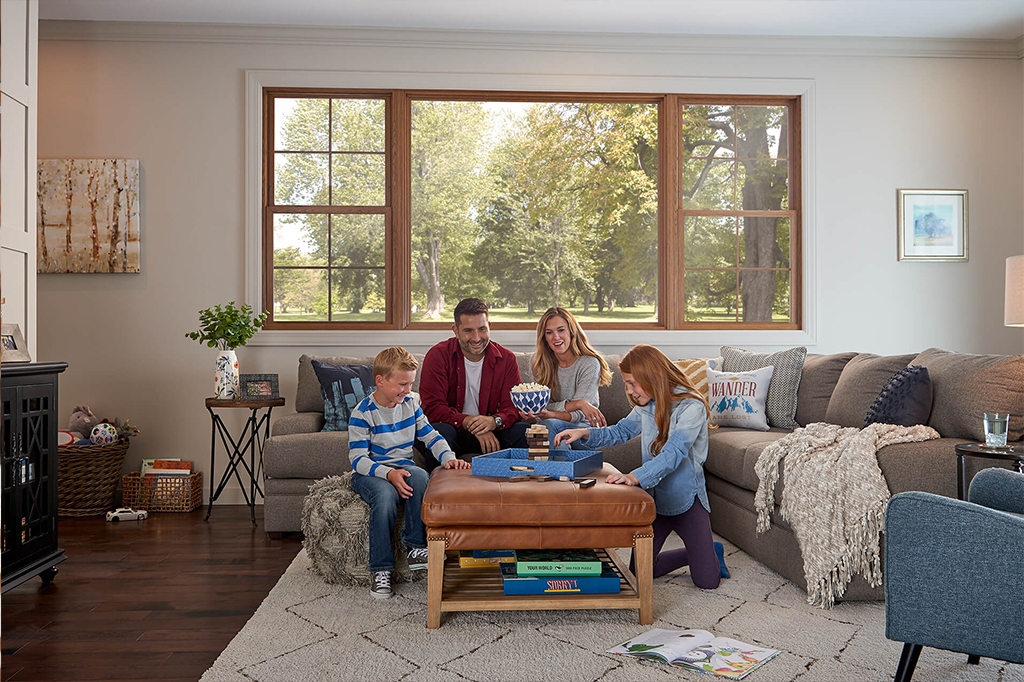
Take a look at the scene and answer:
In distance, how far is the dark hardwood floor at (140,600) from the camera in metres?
2.43

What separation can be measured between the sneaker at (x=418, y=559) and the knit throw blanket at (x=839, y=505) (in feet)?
4.50

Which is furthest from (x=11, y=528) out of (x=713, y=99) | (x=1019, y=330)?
(x=1019, y=330)

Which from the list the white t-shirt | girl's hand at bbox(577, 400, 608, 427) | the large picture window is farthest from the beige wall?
girl's hand at bbox(577, 400, 608, 427)

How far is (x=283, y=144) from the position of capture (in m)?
5.16

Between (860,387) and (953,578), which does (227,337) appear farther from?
(953,578)

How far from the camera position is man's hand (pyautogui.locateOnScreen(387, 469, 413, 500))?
10.2ft

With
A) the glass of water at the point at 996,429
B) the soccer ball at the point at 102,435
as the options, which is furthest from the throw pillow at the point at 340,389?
the glass of water at the point at 996,429

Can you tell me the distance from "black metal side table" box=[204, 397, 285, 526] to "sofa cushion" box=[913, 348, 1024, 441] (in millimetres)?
3258

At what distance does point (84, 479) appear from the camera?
453cm

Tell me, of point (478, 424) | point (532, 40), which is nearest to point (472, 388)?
point (478, 424)

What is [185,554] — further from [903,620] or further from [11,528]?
[903,620]

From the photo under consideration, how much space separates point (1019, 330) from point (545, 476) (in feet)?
13.3

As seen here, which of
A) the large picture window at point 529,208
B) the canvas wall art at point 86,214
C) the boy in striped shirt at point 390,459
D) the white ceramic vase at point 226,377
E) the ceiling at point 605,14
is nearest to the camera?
the boy in striped shirt at point 390,459

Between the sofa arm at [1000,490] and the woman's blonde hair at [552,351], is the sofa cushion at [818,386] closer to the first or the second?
the woman's blonde hair at [552,351]
